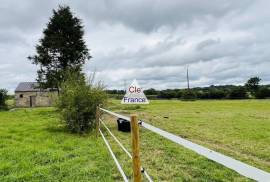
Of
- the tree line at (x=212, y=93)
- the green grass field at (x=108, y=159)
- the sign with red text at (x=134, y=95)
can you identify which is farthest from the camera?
the tree line at (x=212, y=93)

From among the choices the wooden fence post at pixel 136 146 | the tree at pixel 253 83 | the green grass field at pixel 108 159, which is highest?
the tree at pixel 253 83

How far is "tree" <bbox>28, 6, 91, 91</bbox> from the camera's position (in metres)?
27.5

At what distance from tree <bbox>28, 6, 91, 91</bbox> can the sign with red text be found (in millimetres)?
9464

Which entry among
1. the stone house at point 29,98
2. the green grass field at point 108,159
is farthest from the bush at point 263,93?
the green grass field at point 108,159

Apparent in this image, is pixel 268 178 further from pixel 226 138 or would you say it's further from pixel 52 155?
pixel 226 138

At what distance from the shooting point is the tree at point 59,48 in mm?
27547

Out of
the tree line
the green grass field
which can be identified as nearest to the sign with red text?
the green grass field

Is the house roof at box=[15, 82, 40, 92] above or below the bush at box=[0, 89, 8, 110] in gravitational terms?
above

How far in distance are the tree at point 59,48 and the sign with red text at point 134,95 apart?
9.46m

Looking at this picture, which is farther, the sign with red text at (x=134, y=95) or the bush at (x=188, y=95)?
the bush at (x=188, y=95)

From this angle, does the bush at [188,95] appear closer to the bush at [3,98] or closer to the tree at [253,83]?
the tree at [253,83]

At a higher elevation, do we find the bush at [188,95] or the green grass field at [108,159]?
the bush at [188,95]

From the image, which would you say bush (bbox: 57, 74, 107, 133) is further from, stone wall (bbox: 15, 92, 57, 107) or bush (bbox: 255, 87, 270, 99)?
bush (bbox: 255, 87, 270, 99)

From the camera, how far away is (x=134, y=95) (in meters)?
19.1
